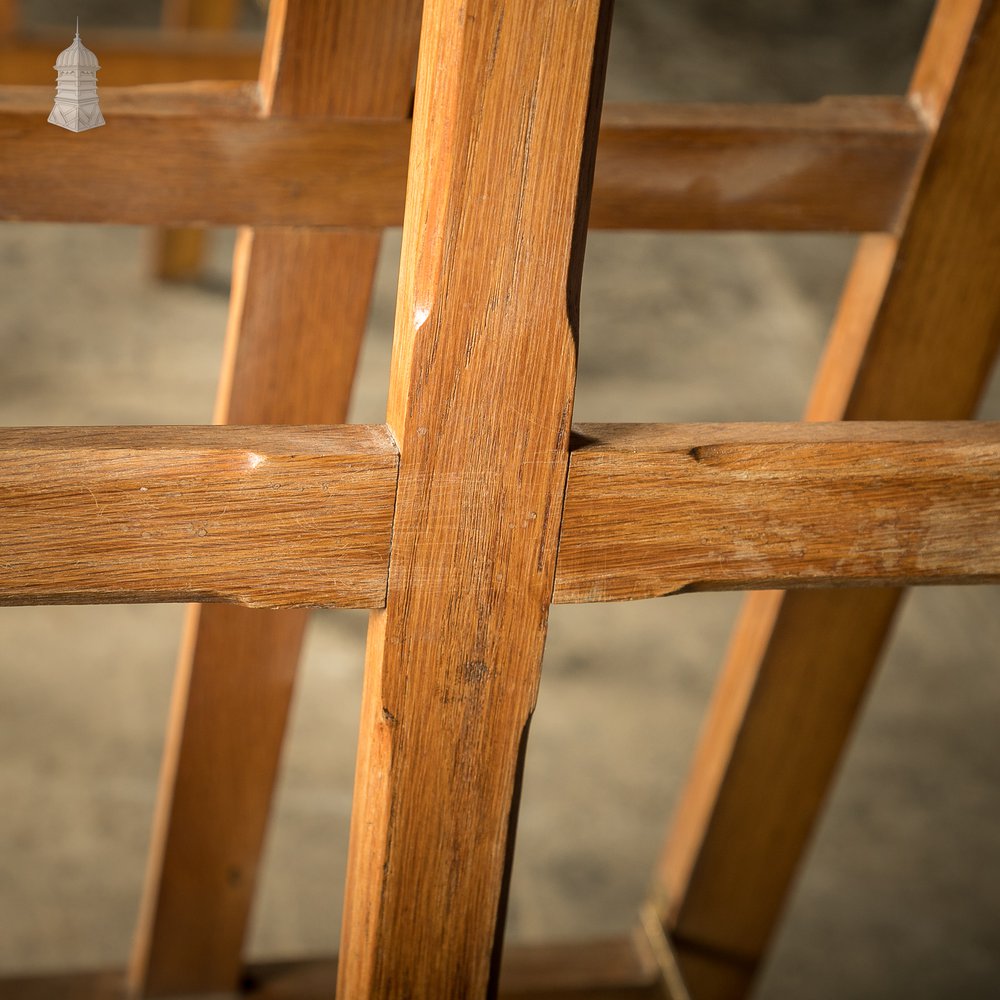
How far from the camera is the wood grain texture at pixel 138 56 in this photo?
361cm

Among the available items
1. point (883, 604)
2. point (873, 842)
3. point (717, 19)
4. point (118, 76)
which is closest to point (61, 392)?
point (118, 76)

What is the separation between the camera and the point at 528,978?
81.0 inches

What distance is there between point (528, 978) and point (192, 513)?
143 centimetres

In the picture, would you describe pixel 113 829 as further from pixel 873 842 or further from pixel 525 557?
pixel 525 557

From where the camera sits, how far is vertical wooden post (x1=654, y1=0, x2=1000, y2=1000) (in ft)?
4.61

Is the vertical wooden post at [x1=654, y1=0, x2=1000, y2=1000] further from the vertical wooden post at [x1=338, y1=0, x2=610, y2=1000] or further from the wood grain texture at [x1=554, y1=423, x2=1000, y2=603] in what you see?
the vertical wooden post at [x1=338, y1=0, x2=610, y2=1000]

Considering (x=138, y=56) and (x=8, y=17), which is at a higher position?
(x=138, y=56)

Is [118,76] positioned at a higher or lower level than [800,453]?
higher

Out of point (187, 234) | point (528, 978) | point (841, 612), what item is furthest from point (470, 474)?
point (187, 234)

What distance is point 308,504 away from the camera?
87 cm

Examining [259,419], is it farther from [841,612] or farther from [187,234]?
[187,234]

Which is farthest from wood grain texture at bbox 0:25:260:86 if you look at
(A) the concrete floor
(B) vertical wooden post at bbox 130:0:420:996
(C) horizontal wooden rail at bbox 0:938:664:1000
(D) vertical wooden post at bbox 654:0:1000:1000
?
(D) vertical wooden post at bbox 654:0:1000:1000

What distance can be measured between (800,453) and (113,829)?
227 cm

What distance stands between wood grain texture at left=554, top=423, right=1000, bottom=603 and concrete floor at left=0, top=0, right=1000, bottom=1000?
1.95 metres
